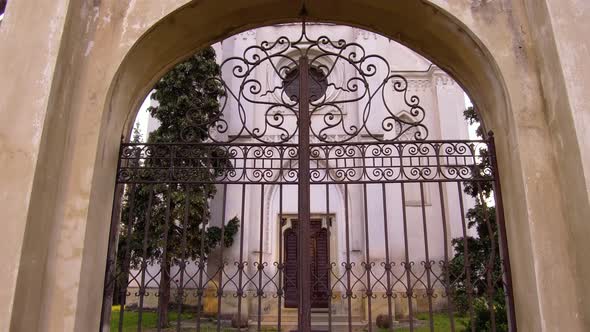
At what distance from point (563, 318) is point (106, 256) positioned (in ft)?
11.8

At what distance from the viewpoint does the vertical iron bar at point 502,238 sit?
360 centimetres

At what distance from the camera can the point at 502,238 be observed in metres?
3.76

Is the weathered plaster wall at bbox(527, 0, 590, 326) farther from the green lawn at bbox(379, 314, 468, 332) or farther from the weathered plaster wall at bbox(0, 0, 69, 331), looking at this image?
the green lawn at bbox(379, 314, 468, 332)

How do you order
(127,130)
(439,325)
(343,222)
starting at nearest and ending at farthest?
(127,130) → (439,325) → (343,222)

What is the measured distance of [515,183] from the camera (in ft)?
11.6

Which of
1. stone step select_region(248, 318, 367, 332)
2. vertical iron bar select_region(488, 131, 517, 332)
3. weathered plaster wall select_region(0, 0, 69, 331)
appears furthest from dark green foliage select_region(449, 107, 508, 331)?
weathered plaster wall select_region(0, 0, 69, 331)

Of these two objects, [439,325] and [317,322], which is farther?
[439,325]

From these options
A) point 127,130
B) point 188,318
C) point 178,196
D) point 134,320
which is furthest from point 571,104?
point 134,320

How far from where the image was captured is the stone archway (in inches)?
121

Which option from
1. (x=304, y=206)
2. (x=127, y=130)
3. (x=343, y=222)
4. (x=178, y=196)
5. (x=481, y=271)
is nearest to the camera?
(x=304, y=206)

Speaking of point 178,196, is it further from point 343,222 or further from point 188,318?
point 343,222

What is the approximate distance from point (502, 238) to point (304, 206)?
1728 millimetres

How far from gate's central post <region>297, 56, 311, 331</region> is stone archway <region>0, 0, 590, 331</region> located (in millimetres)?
984

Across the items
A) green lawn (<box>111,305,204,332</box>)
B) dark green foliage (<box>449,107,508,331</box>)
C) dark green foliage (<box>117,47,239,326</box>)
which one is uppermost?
dark green foliage (<box>117,47,239,326</box>)
